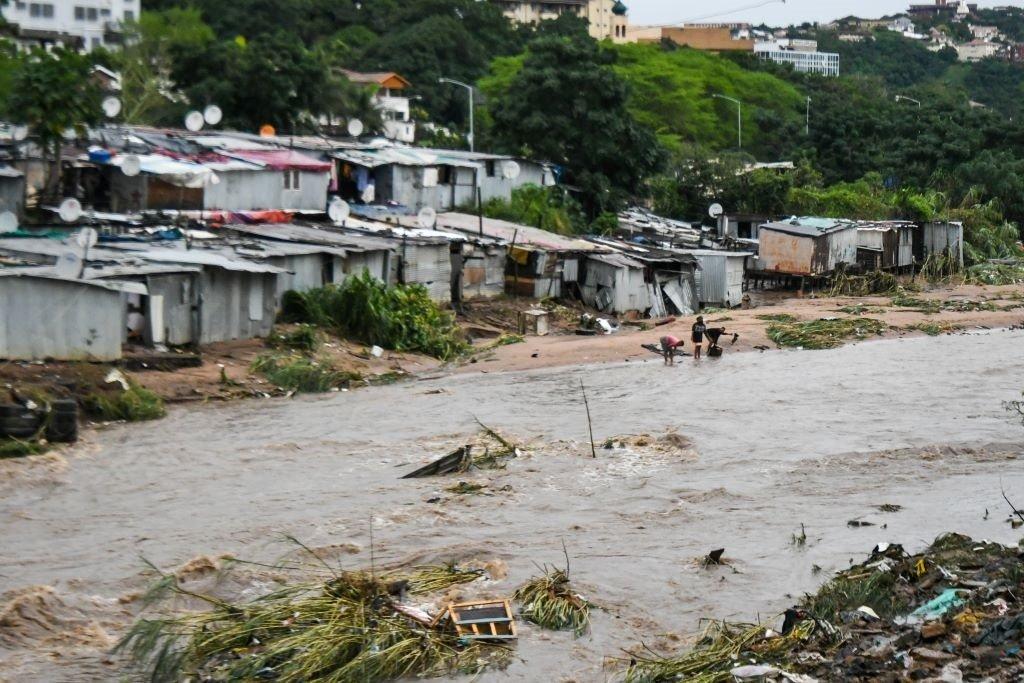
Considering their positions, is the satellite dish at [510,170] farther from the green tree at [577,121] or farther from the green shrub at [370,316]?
the green shrub at [370,316]

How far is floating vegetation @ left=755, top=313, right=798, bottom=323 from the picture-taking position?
30.3m

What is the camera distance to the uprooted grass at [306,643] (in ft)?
32.8

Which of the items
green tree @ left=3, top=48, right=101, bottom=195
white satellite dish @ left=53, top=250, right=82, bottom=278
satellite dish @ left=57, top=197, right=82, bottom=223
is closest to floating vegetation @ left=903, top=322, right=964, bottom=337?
satellite dish @ left=57, top=197, right=82, bottom=223

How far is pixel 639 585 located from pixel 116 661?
4.67 metres

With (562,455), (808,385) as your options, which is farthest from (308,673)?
(808,385)

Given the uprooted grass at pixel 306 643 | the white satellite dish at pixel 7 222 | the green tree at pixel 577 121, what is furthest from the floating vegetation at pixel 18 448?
the green tree at pixel 577 121

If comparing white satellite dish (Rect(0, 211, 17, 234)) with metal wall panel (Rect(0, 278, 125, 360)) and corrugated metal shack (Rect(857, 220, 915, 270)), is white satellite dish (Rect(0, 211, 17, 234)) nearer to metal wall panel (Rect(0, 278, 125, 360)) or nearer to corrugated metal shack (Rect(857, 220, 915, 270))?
metal wall panel (Rect(0, 278, 125, 360))

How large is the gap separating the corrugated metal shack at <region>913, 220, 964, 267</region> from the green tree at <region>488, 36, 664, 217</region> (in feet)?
28.5

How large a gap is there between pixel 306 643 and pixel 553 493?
598 centimetres

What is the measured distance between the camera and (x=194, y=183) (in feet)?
98.2

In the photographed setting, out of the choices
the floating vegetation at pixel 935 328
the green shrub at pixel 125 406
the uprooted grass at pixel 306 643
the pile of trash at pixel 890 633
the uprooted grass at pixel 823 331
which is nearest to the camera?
the pile of trash at pixel 890 633

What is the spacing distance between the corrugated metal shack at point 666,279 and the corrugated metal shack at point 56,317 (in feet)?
47.6

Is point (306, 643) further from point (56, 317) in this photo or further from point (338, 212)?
point (338, 212)

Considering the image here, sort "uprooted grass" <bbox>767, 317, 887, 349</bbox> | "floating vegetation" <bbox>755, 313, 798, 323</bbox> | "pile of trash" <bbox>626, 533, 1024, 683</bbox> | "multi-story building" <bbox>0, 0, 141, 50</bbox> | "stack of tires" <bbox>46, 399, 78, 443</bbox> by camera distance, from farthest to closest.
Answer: "multi-story building" <bbox>0, 0, 141, 50</bbox> < "floating vegetation" <bbox>755, 313, 798, 323</bbox> < "uprooted grass" <bbox>767, 317, 887, 349</bbox> < "stack of tires" <bbox>46, 399, 78, 443</bbox> < "pile of trash" <bbox>626, 533, 1024, 683</bbox>
